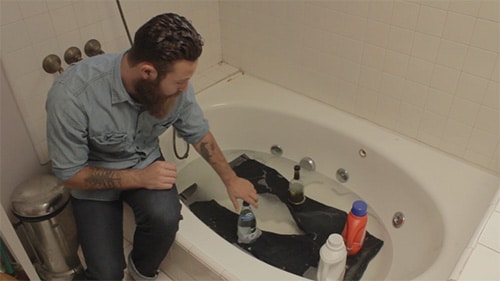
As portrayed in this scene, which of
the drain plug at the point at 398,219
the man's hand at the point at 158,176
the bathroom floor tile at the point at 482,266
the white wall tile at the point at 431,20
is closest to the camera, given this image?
the bathroom floor tile at the point at 482,266

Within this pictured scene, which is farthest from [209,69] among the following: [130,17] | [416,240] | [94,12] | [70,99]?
[416,240]

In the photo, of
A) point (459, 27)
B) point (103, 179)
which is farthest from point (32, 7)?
point (459, 27)

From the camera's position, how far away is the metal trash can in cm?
151

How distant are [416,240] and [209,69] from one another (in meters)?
1.21

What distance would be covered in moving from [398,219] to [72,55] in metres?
1.31

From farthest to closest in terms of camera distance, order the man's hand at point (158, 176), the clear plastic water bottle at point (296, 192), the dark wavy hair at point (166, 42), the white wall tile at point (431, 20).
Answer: the clear plastic water bottle at point (296, 192) → the white wall tile at point (431, 20) → the man's hand at point (158, 176) → the dark wavy hair at point (166, 42)

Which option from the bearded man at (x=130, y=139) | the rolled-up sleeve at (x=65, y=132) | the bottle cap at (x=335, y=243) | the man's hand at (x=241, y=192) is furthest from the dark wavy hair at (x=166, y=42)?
the bottle cap at (x=335, y=243)

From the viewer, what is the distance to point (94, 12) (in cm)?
163

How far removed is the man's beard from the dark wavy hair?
7 centimetres

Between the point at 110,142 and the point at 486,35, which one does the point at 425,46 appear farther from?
the point at 110,142

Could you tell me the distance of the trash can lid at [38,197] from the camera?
4.92 feet

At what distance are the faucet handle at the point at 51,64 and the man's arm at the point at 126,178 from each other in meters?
0.44

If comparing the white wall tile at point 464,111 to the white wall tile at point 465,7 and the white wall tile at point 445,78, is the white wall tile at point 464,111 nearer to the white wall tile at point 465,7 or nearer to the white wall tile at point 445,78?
the white wall tile at point 445,78

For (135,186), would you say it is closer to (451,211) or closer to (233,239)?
(233,239)
